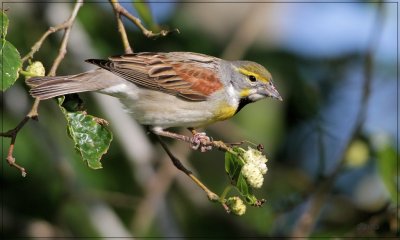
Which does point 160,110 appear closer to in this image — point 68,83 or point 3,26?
point 68,83

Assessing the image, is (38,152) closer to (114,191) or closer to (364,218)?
(114,191)

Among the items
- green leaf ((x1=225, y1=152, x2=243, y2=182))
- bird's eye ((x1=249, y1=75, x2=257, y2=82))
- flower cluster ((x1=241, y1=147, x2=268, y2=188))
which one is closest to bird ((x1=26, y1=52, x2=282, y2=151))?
bird's eye ((x1=249, y1=75, x2=257, y2=82))

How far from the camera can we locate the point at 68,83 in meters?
3.70

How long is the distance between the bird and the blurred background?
0.73 meters

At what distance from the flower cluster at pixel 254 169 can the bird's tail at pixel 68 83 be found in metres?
0.97

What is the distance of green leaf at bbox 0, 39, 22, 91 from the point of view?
2781 mm

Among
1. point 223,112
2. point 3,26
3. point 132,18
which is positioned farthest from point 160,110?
point 3,26

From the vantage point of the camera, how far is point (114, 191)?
6.53 meters

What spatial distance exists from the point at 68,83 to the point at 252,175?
117cm

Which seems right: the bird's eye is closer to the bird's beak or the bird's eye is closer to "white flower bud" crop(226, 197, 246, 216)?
the bird's beak

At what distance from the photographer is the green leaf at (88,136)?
3125mm

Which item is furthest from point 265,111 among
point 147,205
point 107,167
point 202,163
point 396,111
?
point 147,205

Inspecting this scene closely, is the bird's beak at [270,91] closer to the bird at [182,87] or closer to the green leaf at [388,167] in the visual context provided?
the bird at [182,87]

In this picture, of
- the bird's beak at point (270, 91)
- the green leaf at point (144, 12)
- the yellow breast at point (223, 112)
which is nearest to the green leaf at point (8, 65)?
the green leaf at point (144, 12)
